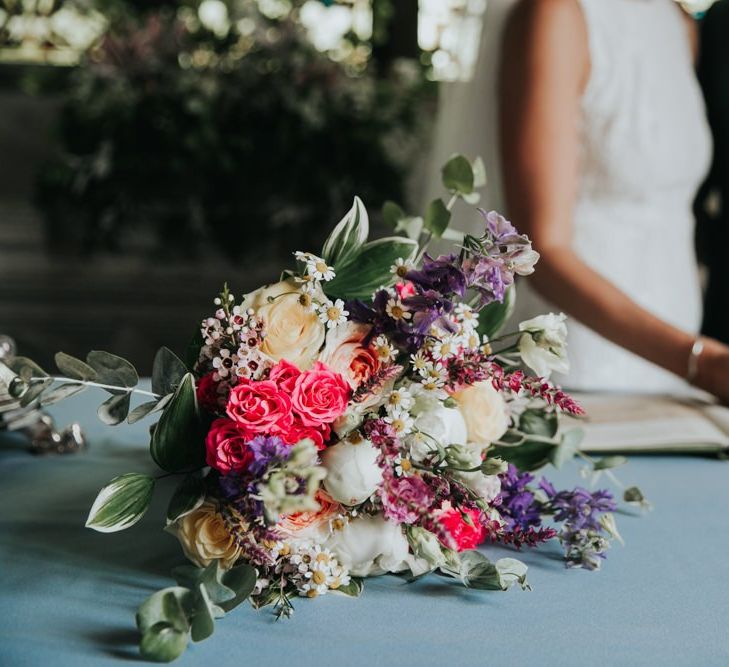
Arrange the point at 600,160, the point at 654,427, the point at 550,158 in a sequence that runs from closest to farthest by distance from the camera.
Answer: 1. the point at 654,427
2. the point at 550,158
3. the point at 600,160

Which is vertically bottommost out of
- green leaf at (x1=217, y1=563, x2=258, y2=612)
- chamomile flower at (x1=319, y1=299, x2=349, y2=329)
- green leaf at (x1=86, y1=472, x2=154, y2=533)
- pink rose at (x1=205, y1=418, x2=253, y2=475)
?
green leaf at (x1=217, y1=563, x2=258, y2=612)

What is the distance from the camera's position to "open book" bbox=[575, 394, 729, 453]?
3.69 ft

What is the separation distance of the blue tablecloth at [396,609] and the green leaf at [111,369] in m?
0.16

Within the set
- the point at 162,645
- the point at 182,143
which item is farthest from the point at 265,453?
the point at 182,143

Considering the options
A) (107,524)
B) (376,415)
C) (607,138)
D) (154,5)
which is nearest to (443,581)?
(376,415)

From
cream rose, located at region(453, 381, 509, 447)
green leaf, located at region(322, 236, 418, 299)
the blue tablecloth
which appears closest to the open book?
the blue tablecloth

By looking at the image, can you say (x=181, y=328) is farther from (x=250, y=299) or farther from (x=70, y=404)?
(x=250, y=299)

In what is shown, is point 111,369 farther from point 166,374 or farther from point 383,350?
point 383,350

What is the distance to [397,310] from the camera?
28.0 inches

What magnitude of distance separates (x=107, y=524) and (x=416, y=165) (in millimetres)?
2957

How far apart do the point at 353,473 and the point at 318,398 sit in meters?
0.06

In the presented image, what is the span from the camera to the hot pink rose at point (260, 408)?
2.16ft

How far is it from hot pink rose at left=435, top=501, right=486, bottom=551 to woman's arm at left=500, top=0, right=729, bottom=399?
2.34 ft

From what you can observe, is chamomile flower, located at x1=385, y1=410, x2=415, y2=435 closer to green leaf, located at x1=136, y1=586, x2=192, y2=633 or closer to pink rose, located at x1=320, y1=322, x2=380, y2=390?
pink rose, located at x1=320, y1=322, x2=380, y2=390
